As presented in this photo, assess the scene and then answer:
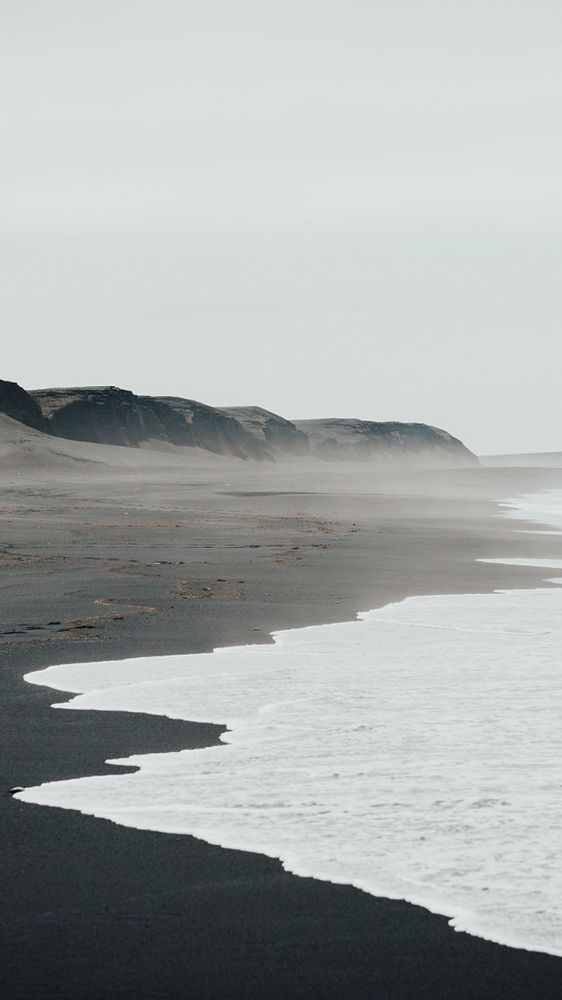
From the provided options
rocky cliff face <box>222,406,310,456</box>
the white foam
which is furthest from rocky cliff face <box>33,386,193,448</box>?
the white foam

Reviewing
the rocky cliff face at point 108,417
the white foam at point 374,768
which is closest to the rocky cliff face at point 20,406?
the rocky cliff face at point 108,417

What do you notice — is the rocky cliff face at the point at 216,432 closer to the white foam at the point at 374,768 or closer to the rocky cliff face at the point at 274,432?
the rocky cliff face at the point at 274,432

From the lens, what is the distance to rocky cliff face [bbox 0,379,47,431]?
129m

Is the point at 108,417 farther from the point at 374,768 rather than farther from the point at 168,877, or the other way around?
the point at 168,877

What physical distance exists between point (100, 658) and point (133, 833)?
15.4 feet

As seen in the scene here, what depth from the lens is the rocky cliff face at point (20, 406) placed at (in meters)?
129

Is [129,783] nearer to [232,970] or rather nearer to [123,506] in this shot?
[232,970]

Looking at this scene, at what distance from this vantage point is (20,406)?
130750mm

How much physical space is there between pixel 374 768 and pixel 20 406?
422 feet

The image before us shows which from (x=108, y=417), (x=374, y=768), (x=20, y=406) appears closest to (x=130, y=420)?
(x=108, y=417)

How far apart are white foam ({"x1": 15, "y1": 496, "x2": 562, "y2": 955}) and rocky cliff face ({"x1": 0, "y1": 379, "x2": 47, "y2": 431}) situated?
12083 centimetres

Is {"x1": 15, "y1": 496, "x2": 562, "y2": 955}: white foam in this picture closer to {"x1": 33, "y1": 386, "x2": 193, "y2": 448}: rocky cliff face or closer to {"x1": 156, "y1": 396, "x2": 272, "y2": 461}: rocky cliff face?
{"x1": 33, "y1": 386, "x2": 193, "y2": 448}: rocky cliff face

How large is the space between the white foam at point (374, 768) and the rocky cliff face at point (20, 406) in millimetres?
120831

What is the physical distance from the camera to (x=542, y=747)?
257 inches
